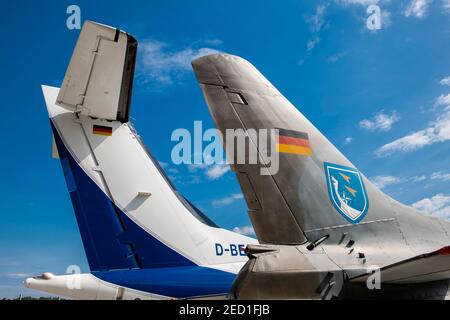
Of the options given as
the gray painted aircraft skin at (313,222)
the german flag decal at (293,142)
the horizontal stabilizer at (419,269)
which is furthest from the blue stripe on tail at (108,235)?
the horizontal stabilizer at (419,269)

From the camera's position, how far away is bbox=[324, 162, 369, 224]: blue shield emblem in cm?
383

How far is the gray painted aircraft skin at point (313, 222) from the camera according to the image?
10.2 feet

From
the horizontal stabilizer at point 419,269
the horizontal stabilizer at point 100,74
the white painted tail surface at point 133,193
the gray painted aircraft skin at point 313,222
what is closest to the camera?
the horizontal stabilizer at point 419,269

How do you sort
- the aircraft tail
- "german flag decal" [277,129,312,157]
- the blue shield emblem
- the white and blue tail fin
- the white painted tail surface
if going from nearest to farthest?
the aircraft tail → the blue shield emblem → "german flag decal" [277,129,312,157] → the white and blue tail fin → the white painted tail surface

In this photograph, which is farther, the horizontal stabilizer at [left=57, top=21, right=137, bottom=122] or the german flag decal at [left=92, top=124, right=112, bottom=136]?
the german flag decal at [left=92, top=124, right=112, bottom=136]

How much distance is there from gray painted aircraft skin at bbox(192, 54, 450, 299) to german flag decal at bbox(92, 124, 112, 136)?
2.96m

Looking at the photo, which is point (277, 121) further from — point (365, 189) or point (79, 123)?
point (79, 123)

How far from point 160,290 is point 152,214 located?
4.09 ft

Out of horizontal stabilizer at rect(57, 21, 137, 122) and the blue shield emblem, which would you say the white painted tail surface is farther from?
the blue shield emblem

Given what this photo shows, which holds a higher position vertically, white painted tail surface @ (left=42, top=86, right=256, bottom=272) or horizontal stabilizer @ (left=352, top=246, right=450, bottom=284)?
white painted tail surface @ (left=42, top=86, right=256, bottom=272)

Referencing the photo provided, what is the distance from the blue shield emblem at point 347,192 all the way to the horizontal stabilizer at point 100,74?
3607 millimetres

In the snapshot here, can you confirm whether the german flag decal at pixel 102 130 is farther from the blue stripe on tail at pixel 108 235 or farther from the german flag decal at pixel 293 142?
the german flag decal at pixel 293 142

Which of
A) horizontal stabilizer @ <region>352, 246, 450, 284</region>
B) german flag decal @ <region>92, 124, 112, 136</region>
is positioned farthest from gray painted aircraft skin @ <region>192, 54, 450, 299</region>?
german flag decal @ <region>92, 124, 112, 136</region>

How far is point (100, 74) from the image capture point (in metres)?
5.87
